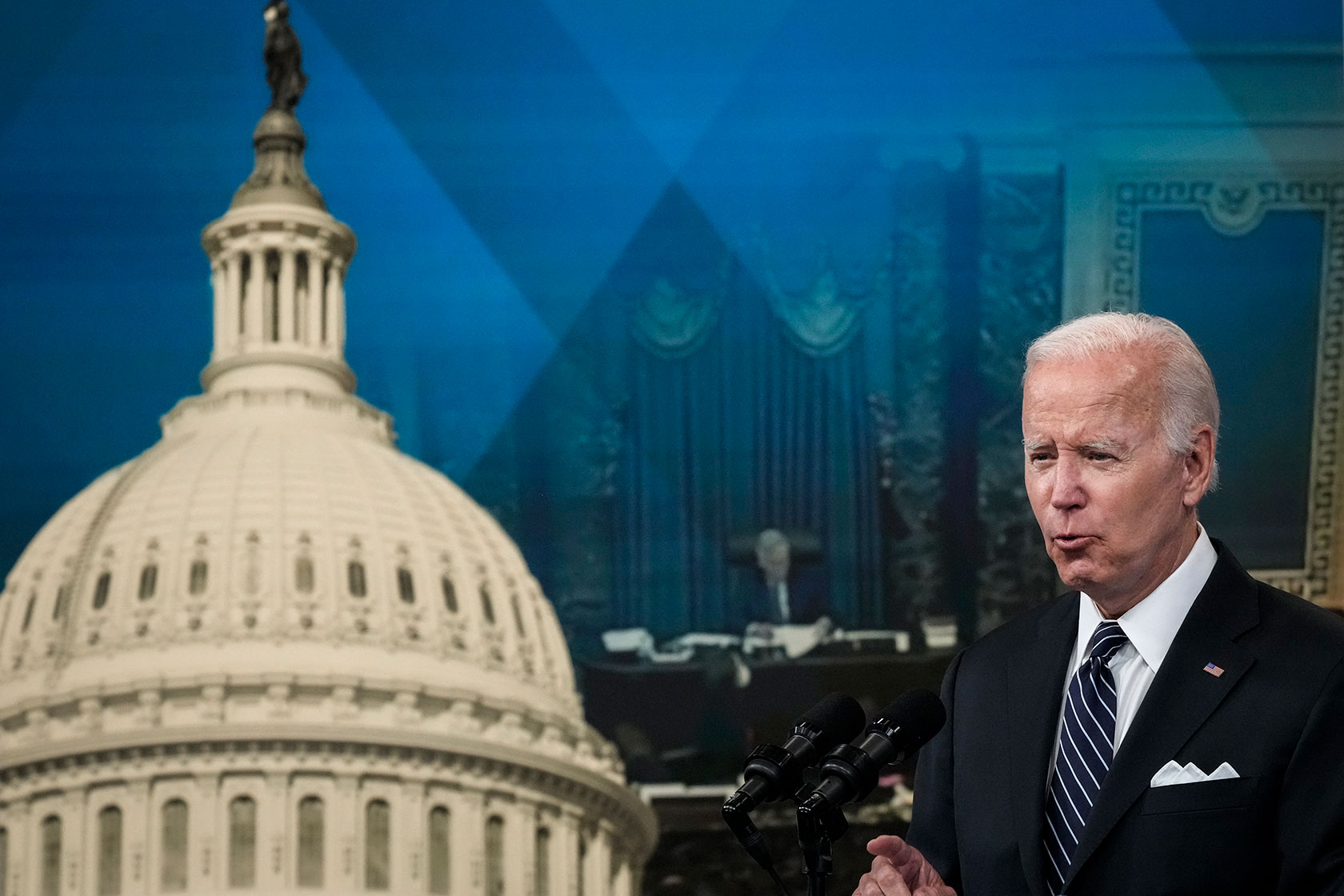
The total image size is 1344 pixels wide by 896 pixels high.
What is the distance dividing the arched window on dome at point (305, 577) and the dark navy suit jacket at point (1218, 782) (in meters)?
10.2

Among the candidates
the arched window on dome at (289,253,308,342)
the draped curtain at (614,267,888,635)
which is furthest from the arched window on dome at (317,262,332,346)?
the draped curtain at (614,267,888,635)

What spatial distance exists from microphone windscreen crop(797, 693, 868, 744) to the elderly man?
215mm

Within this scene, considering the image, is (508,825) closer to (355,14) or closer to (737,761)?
(737,761)

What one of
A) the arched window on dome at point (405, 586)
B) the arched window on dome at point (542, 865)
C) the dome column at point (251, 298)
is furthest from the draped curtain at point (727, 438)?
the arched window on dome at point (405, 586)

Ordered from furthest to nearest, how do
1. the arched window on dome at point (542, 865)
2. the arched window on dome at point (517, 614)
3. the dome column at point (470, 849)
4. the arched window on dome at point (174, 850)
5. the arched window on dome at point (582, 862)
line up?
the dome column at point (470, 849) → the arched window on dome at point (174, 850) → the arched window on dome at point (542, 865) → the arched window on dome at point (517, 614) → the arched window on dome at point (582, 862)

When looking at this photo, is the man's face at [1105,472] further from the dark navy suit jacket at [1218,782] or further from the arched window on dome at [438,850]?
the arched window on dome at [438,850]

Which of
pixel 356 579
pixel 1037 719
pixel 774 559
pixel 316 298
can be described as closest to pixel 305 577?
pixel 356 579

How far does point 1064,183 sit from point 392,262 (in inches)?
153

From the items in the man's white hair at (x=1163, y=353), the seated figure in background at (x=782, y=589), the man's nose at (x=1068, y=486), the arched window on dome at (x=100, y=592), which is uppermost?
the man's white hair at (x=1163, y=353)

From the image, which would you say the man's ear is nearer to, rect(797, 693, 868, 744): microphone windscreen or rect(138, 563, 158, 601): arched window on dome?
rect(797, 693, 868, 744): microphone windscreen

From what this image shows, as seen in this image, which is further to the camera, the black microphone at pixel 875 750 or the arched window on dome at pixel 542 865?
the arched window on dome at pixel 542 865

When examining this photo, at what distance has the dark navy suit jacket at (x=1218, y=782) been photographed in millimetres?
3459

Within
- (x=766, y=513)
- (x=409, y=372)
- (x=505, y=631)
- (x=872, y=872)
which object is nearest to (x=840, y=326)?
(x=766, y=513)

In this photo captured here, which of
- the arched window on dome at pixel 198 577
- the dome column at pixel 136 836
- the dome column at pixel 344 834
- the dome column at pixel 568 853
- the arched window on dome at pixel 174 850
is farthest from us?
the arched window on dome at pixel 174 850
